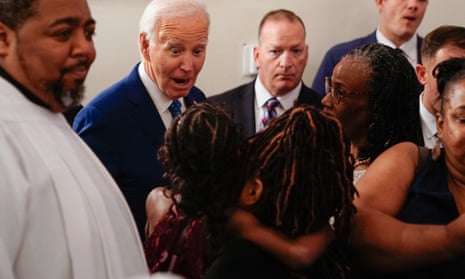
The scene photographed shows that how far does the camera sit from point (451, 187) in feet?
5.21

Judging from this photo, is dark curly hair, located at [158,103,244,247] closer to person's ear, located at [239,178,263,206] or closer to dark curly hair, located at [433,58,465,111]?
person's ear, located at [239,178,263,206]

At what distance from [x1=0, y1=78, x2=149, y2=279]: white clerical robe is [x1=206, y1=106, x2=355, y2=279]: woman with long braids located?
0.89 feet

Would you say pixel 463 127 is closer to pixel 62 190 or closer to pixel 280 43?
pixel 62 190

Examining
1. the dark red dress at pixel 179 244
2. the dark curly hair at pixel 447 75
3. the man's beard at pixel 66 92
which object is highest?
the man's beard at pixel 66 92

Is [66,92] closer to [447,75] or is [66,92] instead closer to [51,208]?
[51,208]

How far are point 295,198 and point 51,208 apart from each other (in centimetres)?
44

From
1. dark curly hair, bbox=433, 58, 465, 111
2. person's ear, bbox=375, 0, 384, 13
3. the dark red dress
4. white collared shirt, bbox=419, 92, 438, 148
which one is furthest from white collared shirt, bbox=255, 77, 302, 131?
the dark red dress

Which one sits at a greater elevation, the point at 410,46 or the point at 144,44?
the point at 144,44

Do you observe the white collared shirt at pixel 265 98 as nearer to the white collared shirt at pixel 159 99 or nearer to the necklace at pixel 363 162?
the white collared shirt at pixel 159 99

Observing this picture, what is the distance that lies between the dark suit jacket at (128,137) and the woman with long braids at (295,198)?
2.63ft

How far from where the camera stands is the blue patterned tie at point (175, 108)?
2398 millimetres

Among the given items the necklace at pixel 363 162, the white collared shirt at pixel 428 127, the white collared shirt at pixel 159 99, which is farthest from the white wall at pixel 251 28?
the necklace at pixel 363 162

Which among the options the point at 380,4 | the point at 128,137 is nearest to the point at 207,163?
the point at 128,137

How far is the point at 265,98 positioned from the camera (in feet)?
10.7
